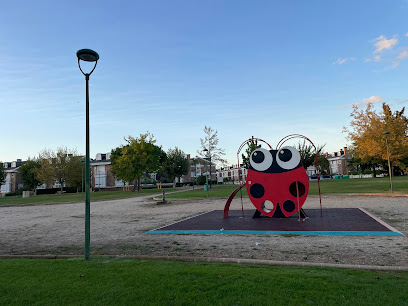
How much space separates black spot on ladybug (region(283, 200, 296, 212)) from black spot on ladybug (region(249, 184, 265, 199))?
3.53 feet

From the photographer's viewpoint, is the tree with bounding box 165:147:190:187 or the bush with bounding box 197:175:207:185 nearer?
the bush with bounding box 197:175:207:185

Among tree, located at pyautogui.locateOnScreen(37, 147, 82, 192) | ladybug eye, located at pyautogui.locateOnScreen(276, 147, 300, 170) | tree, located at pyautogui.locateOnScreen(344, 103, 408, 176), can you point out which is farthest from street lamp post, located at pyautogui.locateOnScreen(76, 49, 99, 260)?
tree, located at pyautogui.locateOnScreen(37, 147, 82, 192)

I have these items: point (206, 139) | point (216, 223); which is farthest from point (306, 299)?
point (206, 139)

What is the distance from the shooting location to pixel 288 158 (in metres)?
12.8

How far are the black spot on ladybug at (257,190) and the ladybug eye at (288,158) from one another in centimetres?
134

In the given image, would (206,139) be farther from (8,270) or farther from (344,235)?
(8,270)

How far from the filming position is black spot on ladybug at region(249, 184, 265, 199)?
1306cm

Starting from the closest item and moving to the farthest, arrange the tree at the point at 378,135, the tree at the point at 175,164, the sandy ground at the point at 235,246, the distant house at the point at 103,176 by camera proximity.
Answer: the sandy ground at the point at 235,246 → the tree at the point at 378,135 → the tree at the point at 175,164 → the distant house at the point at 103,176

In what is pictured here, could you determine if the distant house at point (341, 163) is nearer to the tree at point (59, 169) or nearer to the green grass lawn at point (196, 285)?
the tree at point (59, 169)

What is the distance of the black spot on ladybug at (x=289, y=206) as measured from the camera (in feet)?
41.6

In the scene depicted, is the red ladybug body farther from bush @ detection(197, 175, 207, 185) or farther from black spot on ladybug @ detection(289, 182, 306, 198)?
bush @ detection(197, 175, 207, 185)

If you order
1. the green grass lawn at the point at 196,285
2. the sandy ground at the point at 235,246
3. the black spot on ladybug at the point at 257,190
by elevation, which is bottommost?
the sandy ground at the point at 235,246

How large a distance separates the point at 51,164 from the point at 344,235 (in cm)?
5876

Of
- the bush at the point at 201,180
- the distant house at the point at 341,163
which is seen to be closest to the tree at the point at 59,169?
the bush at the point at 201,180
